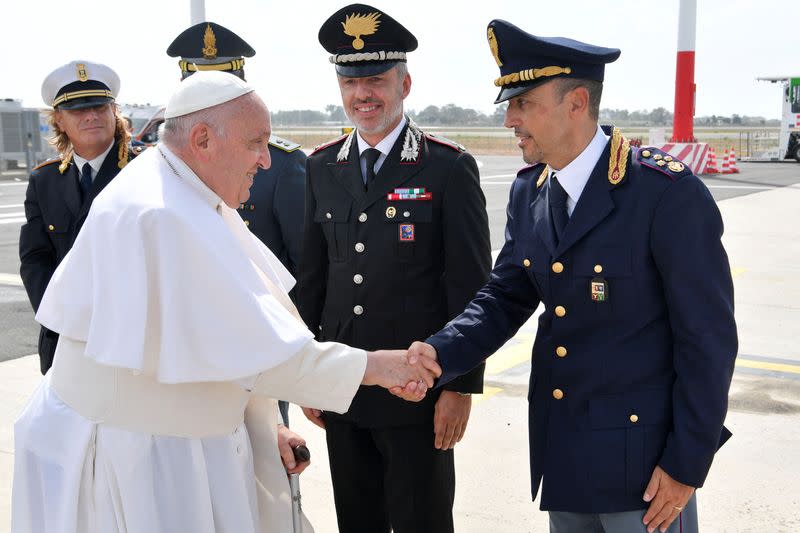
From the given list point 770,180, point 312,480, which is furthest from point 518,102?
point 770,180

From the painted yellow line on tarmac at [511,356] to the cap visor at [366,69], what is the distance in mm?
3427

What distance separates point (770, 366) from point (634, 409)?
446 centimetres

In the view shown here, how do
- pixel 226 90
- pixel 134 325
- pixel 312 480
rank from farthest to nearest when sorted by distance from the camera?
1. pixel 312 480
2. pixel 226 90
3. pixel 134 325

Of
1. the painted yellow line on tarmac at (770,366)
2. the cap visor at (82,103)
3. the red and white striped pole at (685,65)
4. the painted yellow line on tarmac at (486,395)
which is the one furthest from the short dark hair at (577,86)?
the red and white striped pole at (685,65)

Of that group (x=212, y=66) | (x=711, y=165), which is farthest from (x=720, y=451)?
(x=711, y=165)

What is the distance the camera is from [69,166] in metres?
3.94

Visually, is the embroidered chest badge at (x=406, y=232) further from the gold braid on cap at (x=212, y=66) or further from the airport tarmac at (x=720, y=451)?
the airport tarmac at (x=720, y=451)

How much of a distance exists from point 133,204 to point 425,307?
4.11 feet

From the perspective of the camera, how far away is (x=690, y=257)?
2176 millimetres

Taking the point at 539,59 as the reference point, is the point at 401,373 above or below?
below

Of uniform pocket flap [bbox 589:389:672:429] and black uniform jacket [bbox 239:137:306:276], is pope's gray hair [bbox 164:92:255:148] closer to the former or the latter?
uniform pocket flap [bbox 589:389:672:429]

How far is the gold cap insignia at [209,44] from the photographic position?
12.9 feet

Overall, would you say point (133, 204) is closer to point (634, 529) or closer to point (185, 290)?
point (185, 290)

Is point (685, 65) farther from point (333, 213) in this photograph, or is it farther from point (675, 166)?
point (675, 166)
